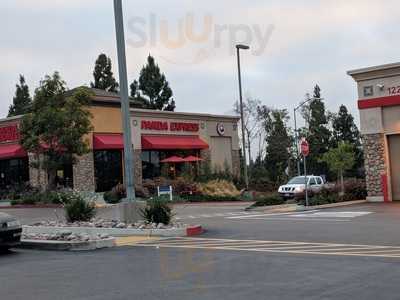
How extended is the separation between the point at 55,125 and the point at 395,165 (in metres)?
19.3

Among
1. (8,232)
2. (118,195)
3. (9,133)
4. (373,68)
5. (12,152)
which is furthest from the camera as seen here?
(9,133)

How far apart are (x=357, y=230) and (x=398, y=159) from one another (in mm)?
13700

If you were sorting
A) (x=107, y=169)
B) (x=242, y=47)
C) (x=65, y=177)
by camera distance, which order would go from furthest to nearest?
(x=107, y=169) < (x=65, y=177) < (x=242, y=47)

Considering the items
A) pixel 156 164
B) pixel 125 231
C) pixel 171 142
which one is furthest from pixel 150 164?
pixel 125 231

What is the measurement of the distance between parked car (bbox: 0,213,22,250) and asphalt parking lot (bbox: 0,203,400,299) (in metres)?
0.28

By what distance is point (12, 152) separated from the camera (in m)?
41.5

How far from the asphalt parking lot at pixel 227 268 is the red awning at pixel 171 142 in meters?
28.4


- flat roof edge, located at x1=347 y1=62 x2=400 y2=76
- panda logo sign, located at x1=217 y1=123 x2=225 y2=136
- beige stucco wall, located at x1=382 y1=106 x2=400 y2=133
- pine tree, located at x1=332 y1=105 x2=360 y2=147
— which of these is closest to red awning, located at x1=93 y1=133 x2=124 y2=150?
panda logo sign, located at x1=217 y1=123 x2=225 y2=136

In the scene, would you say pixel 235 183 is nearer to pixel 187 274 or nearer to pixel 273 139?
pixel 273 139

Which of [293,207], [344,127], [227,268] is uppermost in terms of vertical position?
[344,127]

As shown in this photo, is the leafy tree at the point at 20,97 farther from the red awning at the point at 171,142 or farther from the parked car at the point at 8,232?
the parked car at the point at 8,232

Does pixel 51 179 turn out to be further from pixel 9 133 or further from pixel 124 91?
pixel 124 91

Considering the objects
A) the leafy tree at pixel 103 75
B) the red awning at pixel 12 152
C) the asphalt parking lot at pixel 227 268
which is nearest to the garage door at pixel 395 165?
the asphalt parking lot at pixel 227 268

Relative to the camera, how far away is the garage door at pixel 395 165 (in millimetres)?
28812
